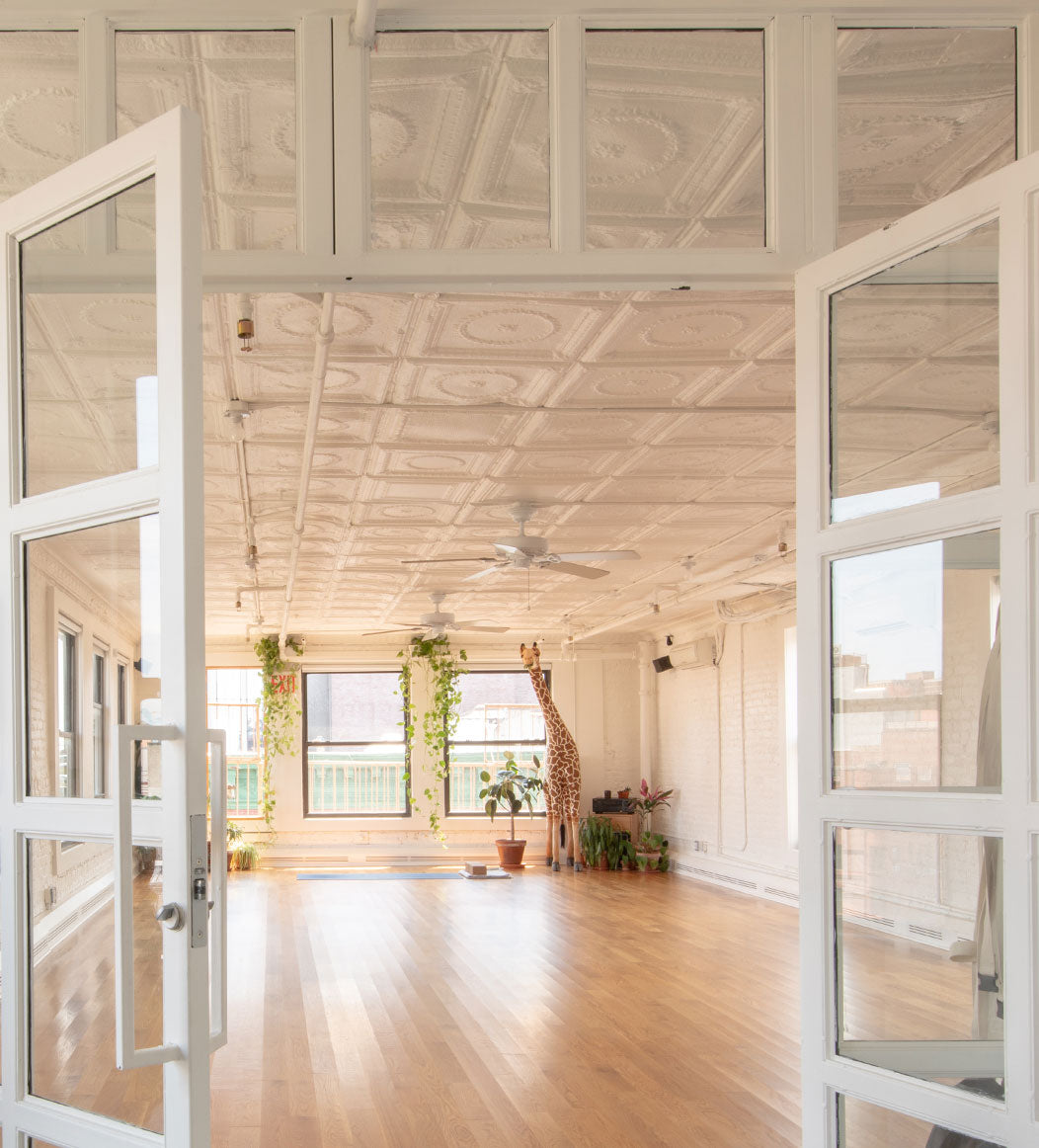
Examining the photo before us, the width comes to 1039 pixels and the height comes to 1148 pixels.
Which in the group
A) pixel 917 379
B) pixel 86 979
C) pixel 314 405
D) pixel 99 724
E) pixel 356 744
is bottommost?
pixel 356 744

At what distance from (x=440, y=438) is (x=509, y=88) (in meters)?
3.87

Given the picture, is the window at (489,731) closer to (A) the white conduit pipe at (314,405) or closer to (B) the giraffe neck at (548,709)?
(B) the giraffe neck at (548,709)

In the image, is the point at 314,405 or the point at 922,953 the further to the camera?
the point at 314,405

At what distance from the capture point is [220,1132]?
4625 mm

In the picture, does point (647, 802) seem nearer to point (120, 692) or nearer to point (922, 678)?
point (922, 678)

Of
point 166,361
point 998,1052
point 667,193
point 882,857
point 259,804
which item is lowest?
point 259,804

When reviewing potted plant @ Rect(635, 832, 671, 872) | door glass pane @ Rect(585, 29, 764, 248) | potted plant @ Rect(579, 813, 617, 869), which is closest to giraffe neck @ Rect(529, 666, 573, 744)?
potted plant @ Rect(579, 813, 617, 869)

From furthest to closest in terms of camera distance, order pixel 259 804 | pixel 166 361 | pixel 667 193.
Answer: pixel 259 804 → pixel 667 193 → pixel 166 361

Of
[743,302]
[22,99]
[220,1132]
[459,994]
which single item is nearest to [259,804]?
[459,994]

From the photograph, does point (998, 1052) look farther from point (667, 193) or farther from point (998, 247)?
point (667, 193)

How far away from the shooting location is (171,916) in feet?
5.86

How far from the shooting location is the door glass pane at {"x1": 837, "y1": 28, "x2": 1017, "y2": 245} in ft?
8.29

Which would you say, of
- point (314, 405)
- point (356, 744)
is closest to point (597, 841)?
point (356, 744)

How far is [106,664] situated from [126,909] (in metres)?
0.46
